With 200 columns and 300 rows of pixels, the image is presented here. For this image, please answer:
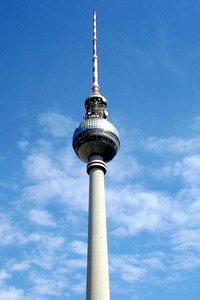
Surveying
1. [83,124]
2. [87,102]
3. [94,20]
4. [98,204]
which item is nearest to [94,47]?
[94,20]

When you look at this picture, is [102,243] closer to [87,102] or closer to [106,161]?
[106,161]

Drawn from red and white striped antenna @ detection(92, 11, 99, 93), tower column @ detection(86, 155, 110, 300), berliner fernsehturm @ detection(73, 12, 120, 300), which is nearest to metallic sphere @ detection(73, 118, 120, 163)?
berliner fernsehturm @ detection(73, 12, 120, 300)

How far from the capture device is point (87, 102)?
68875 mm

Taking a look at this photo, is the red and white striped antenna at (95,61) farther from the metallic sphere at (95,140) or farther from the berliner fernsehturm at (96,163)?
the metallic sphere at (95,140)

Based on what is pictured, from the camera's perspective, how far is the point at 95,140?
61.8 meters

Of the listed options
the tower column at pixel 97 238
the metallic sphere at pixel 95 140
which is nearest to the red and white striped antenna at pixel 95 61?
the metallic sphere at pixel 95 140

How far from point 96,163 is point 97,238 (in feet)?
41.9

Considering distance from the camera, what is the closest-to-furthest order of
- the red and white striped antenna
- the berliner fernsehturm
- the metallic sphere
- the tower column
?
the tower column → the berliner fernsehturm → the metallic sphere → the red and white striped antenna

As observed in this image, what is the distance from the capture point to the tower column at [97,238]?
47.1 m

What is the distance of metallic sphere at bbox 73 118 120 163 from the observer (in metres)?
61.9

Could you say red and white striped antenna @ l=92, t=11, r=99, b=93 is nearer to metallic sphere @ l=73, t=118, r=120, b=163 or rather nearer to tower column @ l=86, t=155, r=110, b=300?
metallic sphere @ l=73, t=118, r=120, b=163

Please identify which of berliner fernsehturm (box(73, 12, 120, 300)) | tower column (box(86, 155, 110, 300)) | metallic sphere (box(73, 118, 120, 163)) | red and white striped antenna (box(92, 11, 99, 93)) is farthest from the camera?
red and white striped antenna (box(92, 11, 99, 93))

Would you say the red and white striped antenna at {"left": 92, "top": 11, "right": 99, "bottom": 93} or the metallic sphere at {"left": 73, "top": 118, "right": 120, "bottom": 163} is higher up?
the red and white striped antenna at {"left": 92, "top": 11, "right": 99, "bottom": 93}

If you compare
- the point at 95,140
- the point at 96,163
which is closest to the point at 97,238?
the point at 96,163
